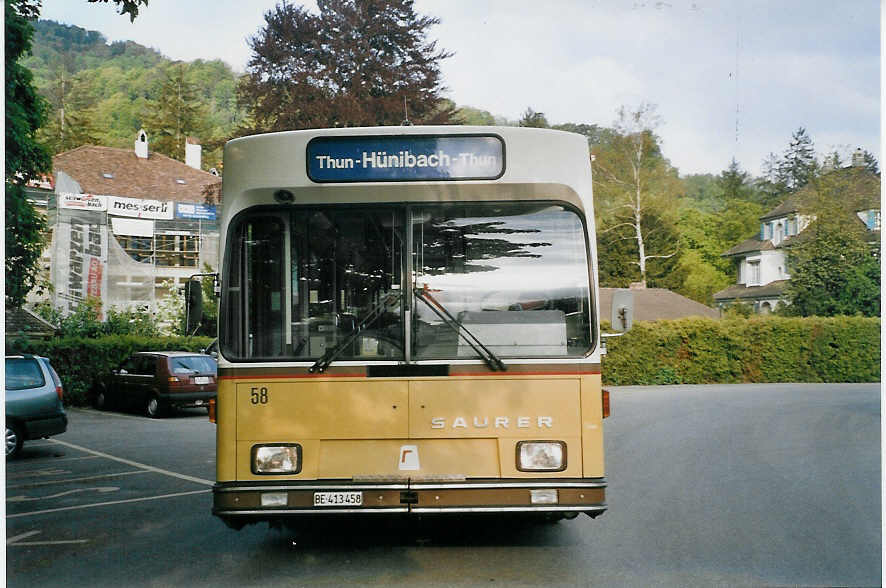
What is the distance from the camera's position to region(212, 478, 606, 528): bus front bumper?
5969mm

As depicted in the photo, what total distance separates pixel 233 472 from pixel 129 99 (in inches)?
2667

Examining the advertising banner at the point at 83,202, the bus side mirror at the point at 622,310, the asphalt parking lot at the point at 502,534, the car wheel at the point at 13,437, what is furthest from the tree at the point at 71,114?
the bus side mirror at the point at 622,310

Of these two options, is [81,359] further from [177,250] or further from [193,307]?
[177,250]

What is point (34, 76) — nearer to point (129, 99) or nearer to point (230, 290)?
point (230, 290)

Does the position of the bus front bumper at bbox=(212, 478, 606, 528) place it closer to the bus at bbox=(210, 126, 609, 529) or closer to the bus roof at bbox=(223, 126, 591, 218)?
the bus at bbox=(210, 126, 609, 529)

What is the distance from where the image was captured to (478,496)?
599cm

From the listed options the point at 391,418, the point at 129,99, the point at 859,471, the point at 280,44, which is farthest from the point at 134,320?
the point at 129,99

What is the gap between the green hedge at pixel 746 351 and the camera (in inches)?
1471

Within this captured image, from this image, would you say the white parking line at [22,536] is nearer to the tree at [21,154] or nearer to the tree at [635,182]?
the tree at [21,154]

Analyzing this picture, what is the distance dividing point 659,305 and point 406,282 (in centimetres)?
5212

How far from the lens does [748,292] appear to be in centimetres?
6600

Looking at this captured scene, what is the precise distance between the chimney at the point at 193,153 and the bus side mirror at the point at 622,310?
58.8 m

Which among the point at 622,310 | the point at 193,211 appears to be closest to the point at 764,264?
the point at 193,211

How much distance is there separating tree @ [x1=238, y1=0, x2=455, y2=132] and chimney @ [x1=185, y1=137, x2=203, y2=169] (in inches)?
1288
